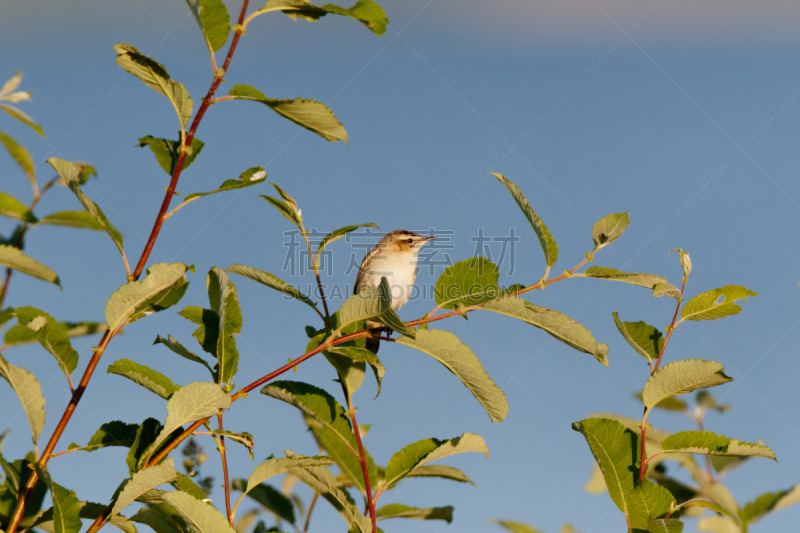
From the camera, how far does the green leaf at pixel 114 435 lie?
2665 mm

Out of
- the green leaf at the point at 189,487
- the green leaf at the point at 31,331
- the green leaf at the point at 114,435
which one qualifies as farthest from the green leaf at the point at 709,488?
the green leaf at the point at 31,331

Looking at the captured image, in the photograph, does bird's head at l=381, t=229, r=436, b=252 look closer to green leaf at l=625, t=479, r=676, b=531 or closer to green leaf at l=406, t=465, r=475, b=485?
green leaf at l=406, t=465, r=475, b=485

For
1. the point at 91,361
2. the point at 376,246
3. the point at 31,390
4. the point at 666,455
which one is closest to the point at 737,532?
the point at 666,455

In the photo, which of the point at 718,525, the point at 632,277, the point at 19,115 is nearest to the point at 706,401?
the point at 718,525

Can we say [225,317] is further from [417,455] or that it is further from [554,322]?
[554,322]

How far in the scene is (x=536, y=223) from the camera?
105 inches

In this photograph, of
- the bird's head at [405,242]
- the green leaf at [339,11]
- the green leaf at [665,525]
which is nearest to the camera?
the green leaf at [665,525]

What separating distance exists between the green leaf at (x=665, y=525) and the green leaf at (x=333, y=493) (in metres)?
1.22

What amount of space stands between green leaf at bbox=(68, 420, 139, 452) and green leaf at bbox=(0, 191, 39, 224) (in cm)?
106

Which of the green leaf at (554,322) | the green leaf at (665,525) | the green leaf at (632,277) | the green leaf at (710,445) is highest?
the green leaf at (632,277)

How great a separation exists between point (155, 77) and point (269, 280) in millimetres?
994

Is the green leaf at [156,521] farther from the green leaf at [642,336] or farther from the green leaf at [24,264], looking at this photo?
the green leaf at [642,336]

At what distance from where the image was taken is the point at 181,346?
Answer: 2.84m

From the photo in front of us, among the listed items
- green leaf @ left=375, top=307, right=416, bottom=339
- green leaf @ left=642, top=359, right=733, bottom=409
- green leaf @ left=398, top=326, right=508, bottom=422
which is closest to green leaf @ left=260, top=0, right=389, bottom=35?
green leaf @ left=375, top=307, right=416, bottom=339
